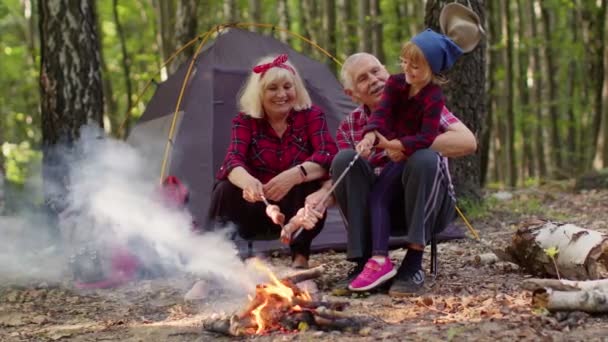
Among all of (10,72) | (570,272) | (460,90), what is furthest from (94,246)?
(10,72)

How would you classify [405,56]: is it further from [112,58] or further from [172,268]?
[112,58]

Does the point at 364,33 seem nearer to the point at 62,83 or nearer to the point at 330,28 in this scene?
the point at 330,28

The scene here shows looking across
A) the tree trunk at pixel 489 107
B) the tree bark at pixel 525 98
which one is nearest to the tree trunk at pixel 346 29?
the tree trunk at pixel 489 107

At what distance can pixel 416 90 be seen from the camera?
10.1 ft

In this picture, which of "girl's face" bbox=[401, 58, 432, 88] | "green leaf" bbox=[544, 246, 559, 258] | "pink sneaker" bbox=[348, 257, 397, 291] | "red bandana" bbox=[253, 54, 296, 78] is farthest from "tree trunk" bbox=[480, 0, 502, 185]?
"pink sneaker" bbox=[348, 257, 397, 291]

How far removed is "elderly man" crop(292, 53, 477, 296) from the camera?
3.01 metres

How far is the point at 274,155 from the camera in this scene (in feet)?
11.9

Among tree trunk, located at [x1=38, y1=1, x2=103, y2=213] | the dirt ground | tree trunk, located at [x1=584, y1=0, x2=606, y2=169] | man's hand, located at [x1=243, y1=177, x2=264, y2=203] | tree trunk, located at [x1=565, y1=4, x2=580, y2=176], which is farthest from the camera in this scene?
tree trunk, located at [x1=565, y1=4, x2=580, y2=176]

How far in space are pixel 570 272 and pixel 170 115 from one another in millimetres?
3222

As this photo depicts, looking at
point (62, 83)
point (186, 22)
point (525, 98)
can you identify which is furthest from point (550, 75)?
point (62, 83)

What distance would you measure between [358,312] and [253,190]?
852mm

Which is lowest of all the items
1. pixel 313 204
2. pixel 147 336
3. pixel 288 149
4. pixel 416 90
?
pixel 147 336

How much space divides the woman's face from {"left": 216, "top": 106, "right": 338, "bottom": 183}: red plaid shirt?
97 mm

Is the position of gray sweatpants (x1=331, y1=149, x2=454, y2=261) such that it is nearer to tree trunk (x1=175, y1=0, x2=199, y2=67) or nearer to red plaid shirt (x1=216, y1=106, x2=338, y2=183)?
red plaid shirt (x1=216, y1=106, x2=338, y2=183)
